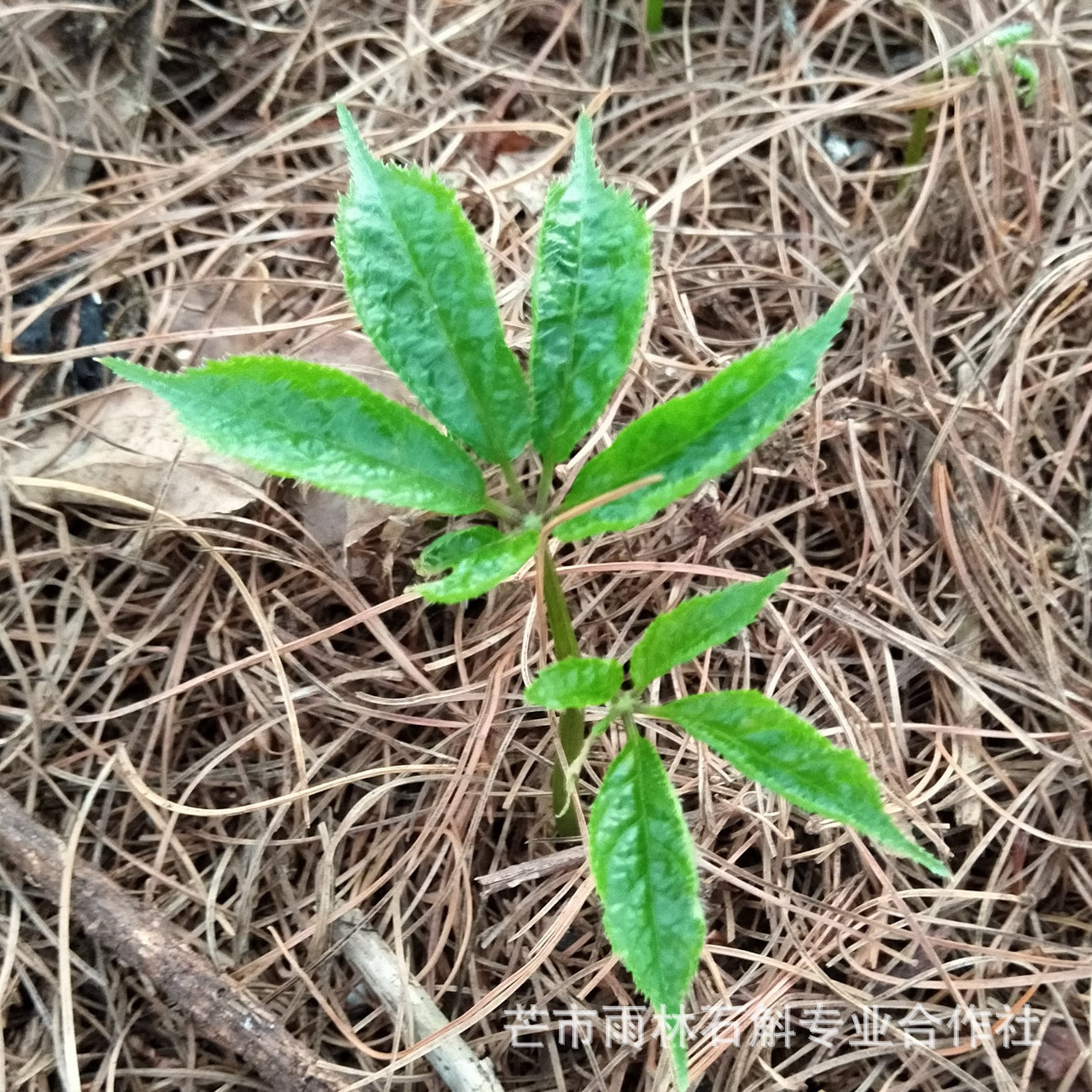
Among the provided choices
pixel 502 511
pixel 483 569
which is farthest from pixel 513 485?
pixel 483 569

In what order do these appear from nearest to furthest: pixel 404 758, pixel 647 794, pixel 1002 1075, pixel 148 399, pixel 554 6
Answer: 1. pixel 647 794
2. pixel 1002 1075
3. pixel 404 758
4. pixel 148 399
5. pixel 554 6

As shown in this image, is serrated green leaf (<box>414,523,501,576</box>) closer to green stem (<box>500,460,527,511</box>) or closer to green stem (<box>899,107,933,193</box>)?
green stem (<box>500,460,527,511</box>)

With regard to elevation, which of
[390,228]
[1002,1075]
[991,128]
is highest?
[390,228]

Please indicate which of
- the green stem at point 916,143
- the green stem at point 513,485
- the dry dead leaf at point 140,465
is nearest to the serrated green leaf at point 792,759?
the green stem at point 513,485

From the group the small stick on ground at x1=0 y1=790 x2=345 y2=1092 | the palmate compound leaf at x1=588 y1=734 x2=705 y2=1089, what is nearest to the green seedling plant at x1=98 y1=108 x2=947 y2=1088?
the palmate compound leaf at x1=588 y1=734 x2=705 y2=1089

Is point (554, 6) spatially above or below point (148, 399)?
above

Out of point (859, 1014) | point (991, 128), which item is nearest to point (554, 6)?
point (991, 128)

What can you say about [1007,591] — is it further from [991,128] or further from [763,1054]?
[991,128]

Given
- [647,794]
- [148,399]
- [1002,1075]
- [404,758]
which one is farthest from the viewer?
[148,399]
